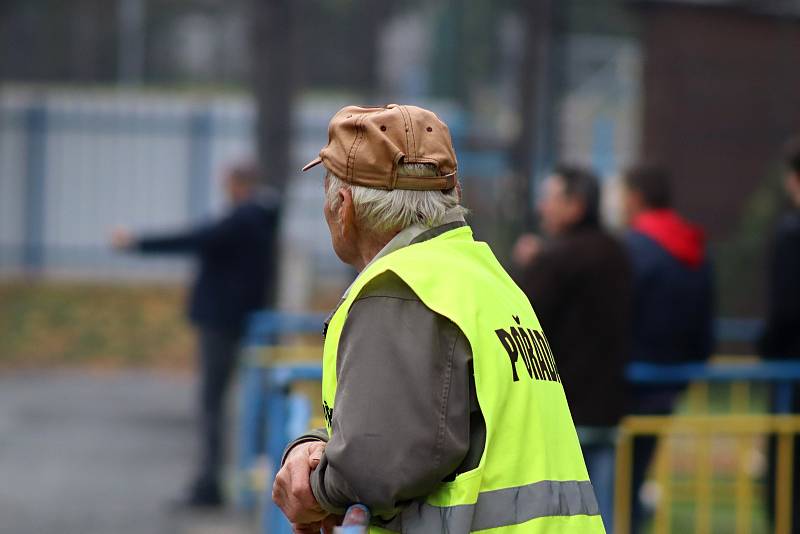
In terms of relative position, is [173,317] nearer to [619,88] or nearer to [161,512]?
[619,88]

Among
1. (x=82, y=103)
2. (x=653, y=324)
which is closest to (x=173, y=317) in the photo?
(x=82, y=103)

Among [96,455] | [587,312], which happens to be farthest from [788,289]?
[96,455]

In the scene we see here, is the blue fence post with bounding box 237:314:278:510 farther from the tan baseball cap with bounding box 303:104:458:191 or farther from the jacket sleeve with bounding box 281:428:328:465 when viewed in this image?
the tan baseball cap with bounding box 303:104:458:191

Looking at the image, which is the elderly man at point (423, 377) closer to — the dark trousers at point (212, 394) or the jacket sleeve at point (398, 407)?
the jacket sleeve at point (398, 407)

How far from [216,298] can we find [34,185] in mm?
10520

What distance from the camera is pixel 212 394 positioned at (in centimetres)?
688

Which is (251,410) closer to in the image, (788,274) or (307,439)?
(788,274)

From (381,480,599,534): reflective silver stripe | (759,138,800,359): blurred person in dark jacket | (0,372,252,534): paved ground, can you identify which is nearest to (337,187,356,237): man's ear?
(381,480,599,534): reflective silver stripe

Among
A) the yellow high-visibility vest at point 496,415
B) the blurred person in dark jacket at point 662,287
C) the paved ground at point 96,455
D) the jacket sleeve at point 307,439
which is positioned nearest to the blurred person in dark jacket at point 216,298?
the paved ground at point 96,455

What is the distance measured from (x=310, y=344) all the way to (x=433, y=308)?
9489mm

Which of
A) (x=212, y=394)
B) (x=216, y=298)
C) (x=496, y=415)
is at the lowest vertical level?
(x=212, y=394)

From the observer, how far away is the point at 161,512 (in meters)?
6.81

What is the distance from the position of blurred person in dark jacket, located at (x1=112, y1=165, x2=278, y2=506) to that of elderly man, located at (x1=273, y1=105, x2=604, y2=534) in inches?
183

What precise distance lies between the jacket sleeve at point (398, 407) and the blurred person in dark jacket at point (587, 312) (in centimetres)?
245
